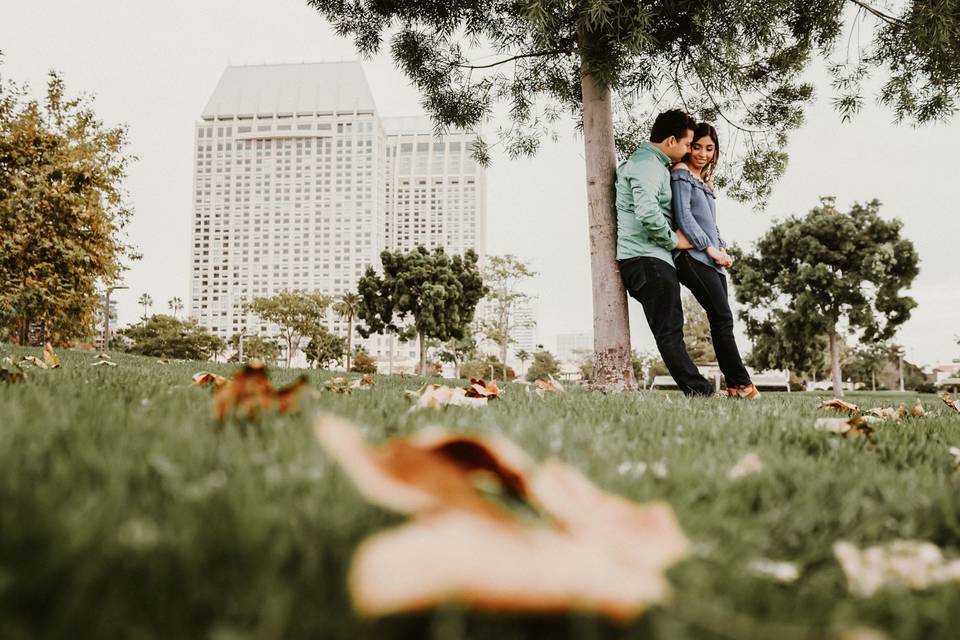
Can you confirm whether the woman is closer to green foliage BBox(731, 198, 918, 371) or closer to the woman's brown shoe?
the woman's brown shoe

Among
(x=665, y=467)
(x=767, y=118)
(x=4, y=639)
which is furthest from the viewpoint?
(x=767, y=118)

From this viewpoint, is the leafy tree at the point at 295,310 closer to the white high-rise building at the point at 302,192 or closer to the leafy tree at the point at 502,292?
the leafy tree at the point at 502,292

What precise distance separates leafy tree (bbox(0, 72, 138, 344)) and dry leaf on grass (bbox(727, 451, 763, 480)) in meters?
18.6

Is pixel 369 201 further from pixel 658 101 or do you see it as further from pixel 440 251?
pixel 658 101

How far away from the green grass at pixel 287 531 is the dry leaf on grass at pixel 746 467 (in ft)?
0.09

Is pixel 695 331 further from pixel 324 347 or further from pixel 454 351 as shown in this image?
pixel 324 347

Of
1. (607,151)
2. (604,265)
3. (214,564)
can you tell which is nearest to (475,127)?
(607,151)

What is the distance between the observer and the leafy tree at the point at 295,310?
5106 cm

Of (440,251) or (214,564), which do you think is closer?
(214,564)

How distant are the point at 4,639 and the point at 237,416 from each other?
0.92 metres

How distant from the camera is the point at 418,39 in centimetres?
748

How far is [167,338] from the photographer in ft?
174

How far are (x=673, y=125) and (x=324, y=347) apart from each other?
55.7 meters

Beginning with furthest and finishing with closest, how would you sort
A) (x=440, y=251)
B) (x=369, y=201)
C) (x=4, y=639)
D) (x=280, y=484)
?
(x=369, y=201) < (x=440, y=251) < (x=280, y=484) < (x=4, y=639)
